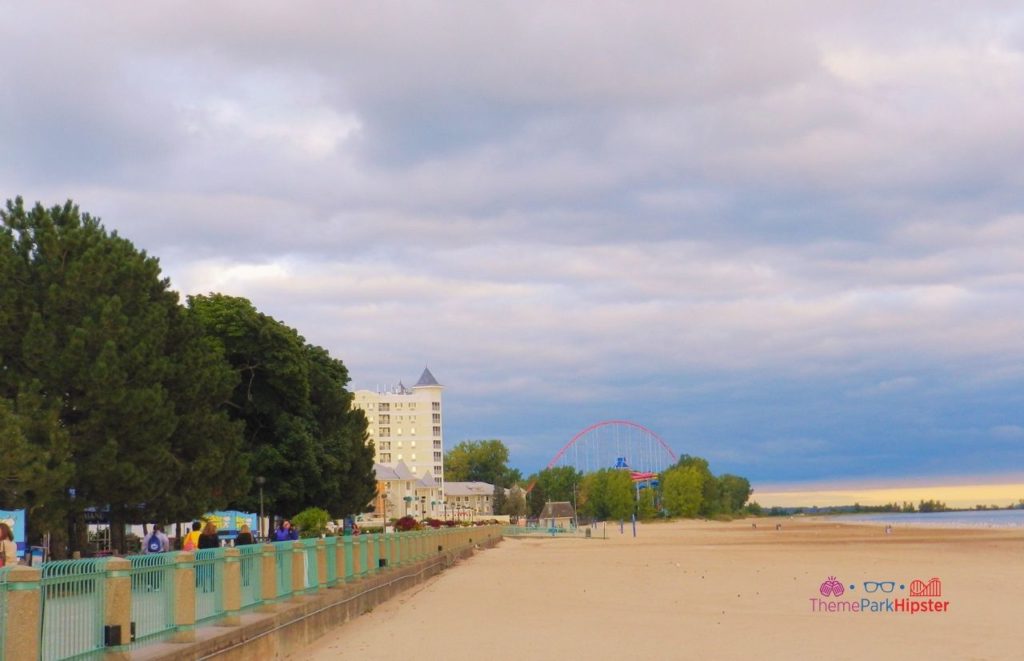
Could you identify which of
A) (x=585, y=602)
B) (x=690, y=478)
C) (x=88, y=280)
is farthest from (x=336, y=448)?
(x=690, y=478)

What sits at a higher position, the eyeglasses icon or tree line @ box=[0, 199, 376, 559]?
tree line @ box=[0, 199, 376, 559]

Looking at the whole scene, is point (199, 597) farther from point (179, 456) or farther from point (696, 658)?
point (179, 456)

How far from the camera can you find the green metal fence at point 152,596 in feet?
35.6

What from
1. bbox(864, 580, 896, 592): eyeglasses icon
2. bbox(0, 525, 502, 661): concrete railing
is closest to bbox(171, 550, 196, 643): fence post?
bbox(0, 525, 502, 661): concrete railing

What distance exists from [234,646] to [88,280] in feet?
65.3

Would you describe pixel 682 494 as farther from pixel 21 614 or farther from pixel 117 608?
pixel 21 614

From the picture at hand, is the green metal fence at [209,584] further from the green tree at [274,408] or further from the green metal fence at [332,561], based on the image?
the green tree at [274,408]

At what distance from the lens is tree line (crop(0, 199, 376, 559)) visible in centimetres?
2794

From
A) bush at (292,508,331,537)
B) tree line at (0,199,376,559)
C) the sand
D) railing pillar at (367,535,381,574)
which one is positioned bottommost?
the sand

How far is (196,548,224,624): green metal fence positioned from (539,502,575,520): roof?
17133 cm

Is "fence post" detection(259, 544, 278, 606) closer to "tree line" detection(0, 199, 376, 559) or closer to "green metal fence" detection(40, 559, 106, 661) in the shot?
"green metal fence" detection(40, 559, 106, 661)

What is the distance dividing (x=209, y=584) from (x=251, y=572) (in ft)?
7.77

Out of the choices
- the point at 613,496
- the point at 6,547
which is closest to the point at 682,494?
the point at 613,496

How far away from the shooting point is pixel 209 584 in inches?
528
